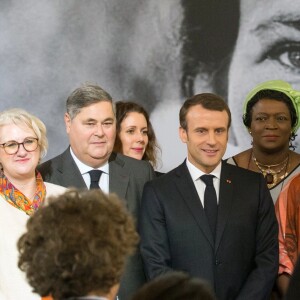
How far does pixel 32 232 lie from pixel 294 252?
2.14m

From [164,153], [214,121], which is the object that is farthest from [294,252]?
[164,153]

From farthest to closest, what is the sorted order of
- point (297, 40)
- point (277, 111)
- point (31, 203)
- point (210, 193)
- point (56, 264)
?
point (297, 40) < point (277, 111) < point (210, 193) < point (31, 203) < point (56, 264)

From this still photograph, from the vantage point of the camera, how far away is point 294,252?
416cm

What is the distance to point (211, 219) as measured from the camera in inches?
161

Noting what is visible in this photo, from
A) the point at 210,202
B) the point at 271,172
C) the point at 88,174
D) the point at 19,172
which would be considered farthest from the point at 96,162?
the point at 271,172

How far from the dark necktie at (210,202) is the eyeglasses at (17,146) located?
2.70ft

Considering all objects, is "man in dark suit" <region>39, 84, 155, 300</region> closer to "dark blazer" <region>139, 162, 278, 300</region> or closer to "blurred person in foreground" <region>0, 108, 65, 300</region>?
"dark blazer" <region>139, 162, 278, 300</region>

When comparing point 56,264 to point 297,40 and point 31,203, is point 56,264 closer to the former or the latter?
point 31,203

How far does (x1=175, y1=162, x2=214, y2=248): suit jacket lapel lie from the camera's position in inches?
159

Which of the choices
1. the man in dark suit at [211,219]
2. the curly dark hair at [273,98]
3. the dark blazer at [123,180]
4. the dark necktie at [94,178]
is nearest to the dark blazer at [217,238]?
the man in dark suit at [211,219]

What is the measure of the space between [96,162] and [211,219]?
0.60m

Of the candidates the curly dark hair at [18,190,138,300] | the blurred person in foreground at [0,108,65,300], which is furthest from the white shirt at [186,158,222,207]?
the curly dark hair at [18,190,138,300]

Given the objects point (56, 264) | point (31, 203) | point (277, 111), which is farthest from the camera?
point (277, 111)

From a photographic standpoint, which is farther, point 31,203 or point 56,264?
point 31,203
